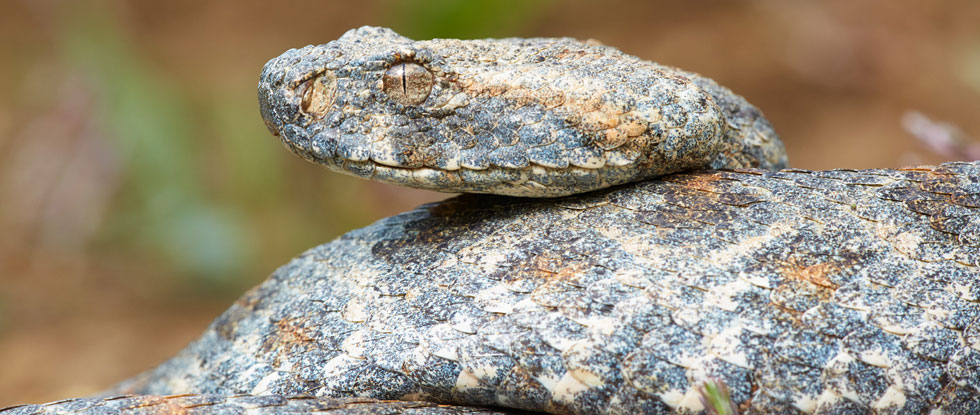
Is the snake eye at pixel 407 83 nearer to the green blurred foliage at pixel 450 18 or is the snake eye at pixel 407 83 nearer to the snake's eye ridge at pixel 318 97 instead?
the snake's eye ridge at pixel 318 97

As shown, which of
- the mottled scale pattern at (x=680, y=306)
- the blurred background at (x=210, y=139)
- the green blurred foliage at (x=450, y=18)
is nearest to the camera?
the mottled scale pattern at (x=680, y=306)

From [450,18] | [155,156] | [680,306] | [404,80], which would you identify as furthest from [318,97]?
[155,156]

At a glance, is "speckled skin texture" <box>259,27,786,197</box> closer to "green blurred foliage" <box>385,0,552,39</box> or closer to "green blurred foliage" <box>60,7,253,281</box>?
"green blurred foliage" <box>385,0,552,39</box>

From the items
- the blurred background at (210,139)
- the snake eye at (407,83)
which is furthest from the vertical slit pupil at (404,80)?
the blurred background at (210,139)

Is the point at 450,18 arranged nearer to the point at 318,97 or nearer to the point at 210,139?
the point at 210,139

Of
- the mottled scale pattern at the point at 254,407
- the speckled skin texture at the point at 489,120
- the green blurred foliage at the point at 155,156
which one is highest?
the green blurred foliage at the point at 155,156

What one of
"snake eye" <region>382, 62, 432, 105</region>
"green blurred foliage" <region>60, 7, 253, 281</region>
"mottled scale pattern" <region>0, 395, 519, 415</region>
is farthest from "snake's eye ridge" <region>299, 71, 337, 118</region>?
"green blurred foliage" <region>60, 7, 253, 281</region>

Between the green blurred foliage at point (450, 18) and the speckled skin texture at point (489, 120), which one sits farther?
the green blurred foliage at point (450, 18)
